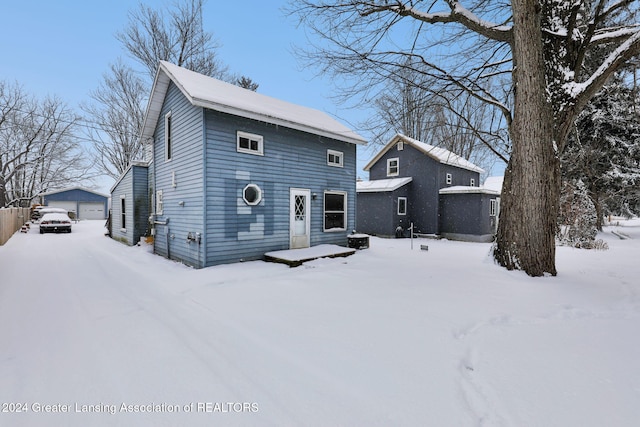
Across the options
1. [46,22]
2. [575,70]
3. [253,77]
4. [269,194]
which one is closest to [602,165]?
[575,70]

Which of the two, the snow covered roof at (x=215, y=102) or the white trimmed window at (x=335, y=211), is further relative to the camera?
the white trimmed window at (x=335, y=211)

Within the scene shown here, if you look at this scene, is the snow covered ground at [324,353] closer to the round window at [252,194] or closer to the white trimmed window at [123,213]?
the round window at [252,194]

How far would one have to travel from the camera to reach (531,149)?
5.98m

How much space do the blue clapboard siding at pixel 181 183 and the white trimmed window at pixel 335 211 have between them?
4.49 meters

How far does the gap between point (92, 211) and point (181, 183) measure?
3343 centimetres

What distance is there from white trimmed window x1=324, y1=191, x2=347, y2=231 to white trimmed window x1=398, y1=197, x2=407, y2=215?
713cm

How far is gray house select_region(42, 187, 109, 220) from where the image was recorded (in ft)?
101

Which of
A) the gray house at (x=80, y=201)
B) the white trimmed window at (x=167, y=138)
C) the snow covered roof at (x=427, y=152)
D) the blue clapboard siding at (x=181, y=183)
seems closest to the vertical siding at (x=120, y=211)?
the blue clapboard siding at (x=181, y=183)

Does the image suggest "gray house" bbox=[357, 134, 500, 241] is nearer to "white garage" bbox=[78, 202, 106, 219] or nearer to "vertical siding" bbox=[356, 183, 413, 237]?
"vertical siding" bbox=[356, 183, 413, 237]

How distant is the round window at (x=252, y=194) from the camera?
324 inches

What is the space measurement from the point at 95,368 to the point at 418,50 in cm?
883

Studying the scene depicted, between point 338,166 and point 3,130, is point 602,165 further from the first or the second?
point 3,130

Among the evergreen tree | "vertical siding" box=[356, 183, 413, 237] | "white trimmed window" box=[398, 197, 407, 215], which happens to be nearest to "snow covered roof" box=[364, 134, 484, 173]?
"vertical siding" box=[356, 183, 413, 237]

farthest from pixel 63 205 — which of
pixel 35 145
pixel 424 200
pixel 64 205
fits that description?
pixel 424 200
